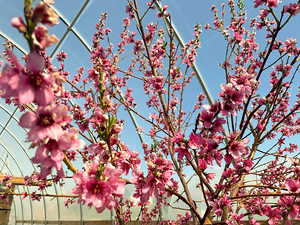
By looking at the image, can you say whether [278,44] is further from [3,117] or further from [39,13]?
[3,117]

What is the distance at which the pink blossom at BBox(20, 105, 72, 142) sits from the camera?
1.00m

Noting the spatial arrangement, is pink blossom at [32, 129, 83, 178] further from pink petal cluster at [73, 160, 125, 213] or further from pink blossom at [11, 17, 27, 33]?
pink blossom at [11, 17, 27, 33]

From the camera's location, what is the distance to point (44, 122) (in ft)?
3.35

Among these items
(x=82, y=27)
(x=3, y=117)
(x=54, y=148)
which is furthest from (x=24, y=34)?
(x=3, y=117)

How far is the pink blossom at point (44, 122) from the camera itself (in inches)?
39.4

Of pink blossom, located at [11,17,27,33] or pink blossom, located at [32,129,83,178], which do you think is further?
pink blossom, located at [32,129,83,178]

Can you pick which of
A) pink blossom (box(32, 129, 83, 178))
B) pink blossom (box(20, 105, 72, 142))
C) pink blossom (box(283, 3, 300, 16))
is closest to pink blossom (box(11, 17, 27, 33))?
pink blossom (box(20, 105, 72, 142))

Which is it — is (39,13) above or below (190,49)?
below

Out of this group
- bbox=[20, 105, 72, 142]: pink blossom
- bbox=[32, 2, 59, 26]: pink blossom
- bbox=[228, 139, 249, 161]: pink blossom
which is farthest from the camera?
bbox=[228, 139, 249, 161]: pink blossom

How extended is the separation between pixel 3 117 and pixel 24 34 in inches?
496

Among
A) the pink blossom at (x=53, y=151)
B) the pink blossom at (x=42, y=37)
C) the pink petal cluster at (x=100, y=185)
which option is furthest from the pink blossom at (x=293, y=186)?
the pink blossom at (x=42, y=37)

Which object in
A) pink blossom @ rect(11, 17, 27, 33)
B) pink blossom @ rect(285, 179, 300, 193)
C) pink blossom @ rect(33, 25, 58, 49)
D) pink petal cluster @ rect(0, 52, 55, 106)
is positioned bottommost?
pink blossom @ rect(285, 179, 300, 193)

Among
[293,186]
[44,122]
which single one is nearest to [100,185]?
[44,122]

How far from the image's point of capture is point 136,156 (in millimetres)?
1717
